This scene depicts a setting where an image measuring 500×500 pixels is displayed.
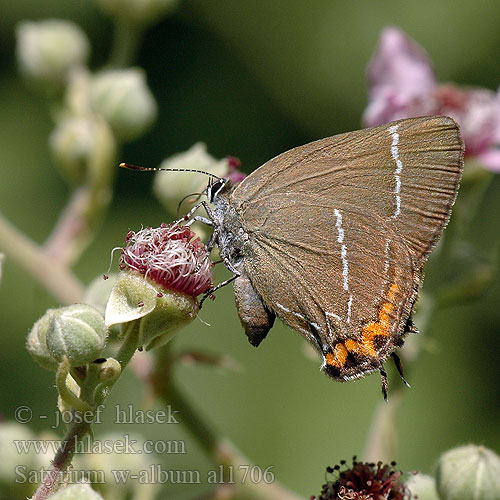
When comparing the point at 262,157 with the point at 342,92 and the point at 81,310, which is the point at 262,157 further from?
the point at 81,310

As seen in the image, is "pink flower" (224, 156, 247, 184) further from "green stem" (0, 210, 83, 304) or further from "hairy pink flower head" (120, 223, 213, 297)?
"green stem" (0, 210, 83, 304)

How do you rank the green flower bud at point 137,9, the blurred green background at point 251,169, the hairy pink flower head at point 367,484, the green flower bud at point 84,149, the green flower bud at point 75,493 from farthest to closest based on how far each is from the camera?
the blurred green background at point 251,169
the green flower bud at point 137,9
the green flower bud at point 84,149
the hairy pink flower head at point 367,484
the green flower bud at point 75,493

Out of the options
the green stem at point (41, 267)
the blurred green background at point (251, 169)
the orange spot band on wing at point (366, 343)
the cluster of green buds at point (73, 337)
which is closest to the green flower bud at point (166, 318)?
the cluster of green buds at point (73, 337)

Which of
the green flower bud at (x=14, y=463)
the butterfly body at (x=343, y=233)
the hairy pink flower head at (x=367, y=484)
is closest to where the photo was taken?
the hairy pink flower head at (x=367, y=484)

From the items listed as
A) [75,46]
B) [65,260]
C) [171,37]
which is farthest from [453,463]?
[171,37]

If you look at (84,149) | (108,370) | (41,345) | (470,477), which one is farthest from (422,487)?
(84,149)

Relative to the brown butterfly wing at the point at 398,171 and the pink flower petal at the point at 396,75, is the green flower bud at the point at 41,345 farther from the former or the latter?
the pink flower petal at the point at 396,75

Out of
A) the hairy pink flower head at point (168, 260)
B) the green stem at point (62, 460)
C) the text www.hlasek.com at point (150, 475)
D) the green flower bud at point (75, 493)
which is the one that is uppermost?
the hairy pink flower head at point (168, 260)
